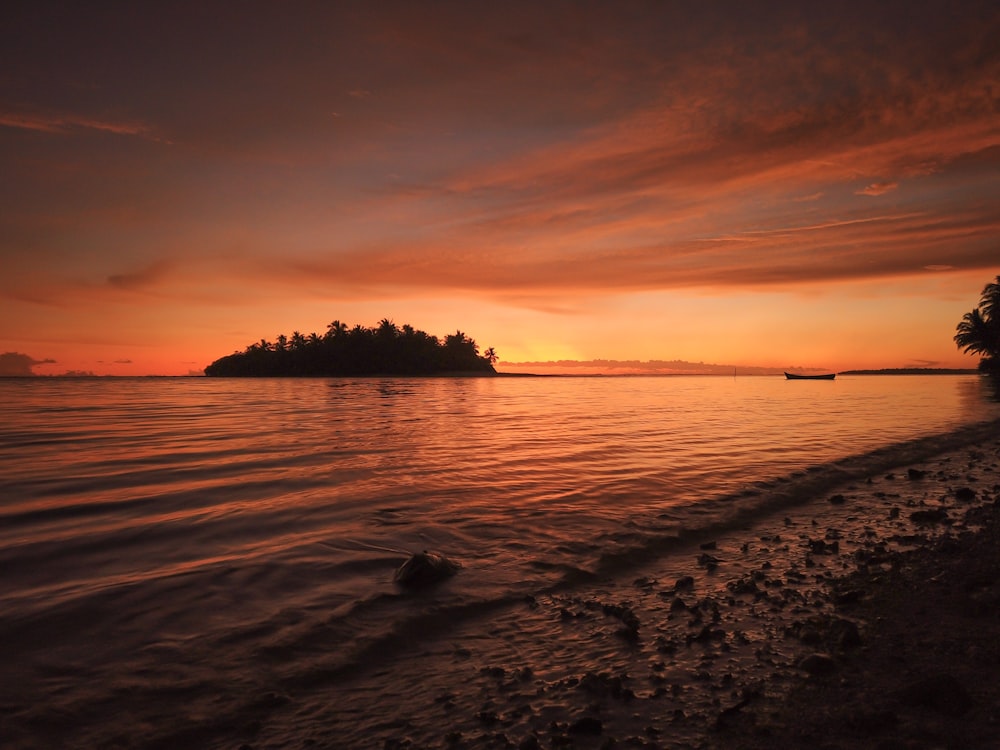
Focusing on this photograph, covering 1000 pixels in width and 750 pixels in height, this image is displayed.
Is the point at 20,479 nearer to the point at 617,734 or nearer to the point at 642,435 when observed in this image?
the point at 617,734

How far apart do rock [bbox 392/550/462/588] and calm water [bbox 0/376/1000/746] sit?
0.21 meters

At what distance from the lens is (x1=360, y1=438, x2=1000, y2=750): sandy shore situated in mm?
3506

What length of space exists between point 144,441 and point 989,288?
122324 millimetres

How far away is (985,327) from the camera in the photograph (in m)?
95.9

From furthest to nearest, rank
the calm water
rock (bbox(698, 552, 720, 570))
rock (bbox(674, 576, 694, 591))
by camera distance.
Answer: rock (bbox(698, 552, 720, 570)) < rock (bbox(674, 576, 694, 591)) < the calm water

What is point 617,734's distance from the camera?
3.59 metres

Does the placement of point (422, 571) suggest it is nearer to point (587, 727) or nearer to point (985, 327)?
point (587, 727)

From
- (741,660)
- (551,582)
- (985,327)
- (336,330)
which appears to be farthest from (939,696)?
(336,330)

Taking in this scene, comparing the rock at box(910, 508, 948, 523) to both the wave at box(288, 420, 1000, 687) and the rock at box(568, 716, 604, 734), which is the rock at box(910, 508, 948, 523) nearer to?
the wave at box(288, 420, 1000, 687)

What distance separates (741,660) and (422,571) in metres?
3.67

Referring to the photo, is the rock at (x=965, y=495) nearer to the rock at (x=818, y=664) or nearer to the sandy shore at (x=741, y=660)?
the sandy shore at (x=741, y=660)

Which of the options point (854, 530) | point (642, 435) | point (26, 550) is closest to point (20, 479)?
point (26, 550)

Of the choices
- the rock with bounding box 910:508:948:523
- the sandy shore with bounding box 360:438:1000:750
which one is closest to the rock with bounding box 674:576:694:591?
the sandy shore with bounding box 360:438:1000:750

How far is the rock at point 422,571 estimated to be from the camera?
6.59 metres
